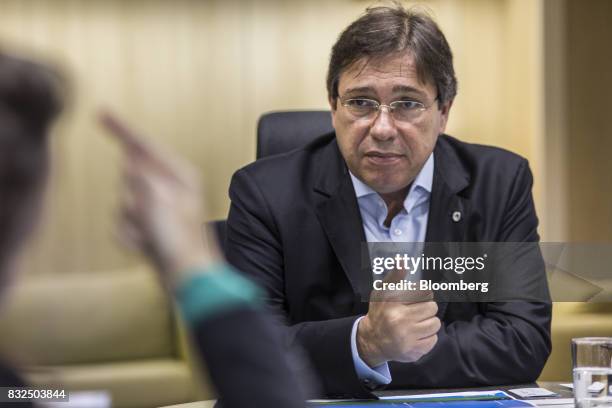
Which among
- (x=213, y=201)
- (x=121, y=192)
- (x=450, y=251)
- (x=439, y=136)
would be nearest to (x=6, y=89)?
(x=121, y=192)

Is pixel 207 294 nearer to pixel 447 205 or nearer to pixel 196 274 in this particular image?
pixel 196 274

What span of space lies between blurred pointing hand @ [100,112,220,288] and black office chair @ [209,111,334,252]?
1549 mm

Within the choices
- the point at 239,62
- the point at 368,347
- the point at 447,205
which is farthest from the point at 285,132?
the point at 239,62

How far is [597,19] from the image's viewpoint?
4.00m

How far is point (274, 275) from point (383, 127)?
1.16 ft

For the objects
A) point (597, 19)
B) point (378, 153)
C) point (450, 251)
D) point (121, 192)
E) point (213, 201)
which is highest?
point (597, 19)

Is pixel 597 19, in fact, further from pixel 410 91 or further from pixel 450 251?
pixel 450 251

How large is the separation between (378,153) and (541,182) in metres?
2.30

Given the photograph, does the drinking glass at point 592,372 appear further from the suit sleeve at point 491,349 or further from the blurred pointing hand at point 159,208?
the blurred pointing hand at point 159,208

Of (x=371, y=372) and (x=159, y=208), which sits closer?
(x=159, y=208)

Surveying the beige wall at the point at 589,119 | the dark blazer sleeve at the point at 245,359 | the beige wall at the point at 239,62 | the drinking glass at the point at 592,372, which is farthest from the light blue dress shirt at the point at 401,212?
the beige wall at the point at 589,119

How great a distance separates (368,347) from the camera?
4.72 feet

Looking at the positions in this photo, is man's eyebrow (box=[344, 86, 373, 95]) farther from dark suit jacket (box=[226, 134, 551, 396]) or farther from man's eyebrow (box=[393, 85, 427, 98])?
dark suit jacket (box=[226, 134, 551, 396])

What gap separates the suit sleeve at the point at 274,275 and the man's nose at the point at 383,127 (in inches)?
10.4
